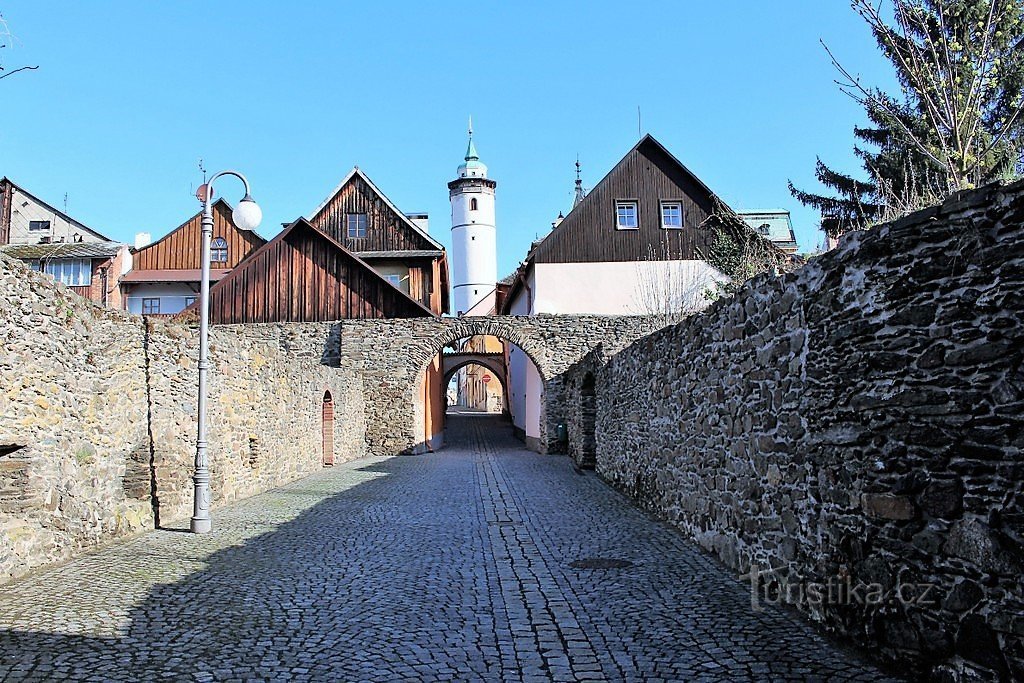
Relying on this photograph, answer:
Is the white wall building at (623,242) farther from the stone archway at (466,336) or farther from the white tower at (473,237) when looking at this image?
the white tower at (473,237)

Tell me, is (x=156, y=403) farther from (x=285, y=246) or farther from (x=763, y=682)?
(x=285, y=246)

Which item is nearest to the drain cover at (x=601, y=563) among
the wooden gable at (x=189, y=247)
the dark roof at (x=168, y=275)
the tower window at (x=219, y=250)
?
the dark roof at (x=168, y=275)

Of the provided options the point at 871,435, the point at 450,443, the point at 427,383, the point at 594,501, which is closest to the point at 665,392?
the point at 594,501

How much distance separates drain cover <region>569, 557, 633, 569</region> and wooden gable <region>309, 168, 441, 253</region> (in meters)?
27.8

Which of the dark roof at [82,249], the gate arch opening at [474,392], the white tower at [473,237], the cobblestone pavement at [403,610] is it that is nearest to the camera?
the cobblestone pavement at [403,610]

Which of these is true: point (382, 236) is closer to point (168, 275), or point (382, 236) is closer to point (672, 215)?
point (168, 275)

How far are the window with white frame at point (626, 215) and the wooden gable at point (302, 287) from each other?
7.08m

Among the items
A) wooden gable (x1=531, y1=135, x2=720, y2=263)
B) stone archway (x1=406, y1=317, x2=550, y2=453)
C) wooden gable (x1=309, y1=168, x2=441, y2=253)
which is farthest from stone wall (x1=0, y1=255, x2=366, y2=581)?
wooden gable (x1=309, y1=168, x2=441, y2=253)

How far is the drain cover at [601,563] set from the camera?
766cm

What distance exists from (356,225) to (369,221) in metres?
0.57

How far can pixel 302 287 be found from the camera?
27453 mm

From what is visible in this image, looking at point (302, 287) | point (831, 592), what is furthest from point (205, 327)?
point (302, 287)

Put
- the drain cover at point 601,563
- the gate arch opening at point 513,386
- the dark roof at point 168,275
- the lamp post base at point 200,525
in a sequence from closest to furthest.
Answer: the drain cover at point 601,563
the lamp post base at point 200,525
the gate arch opening at point 513,386
the dark roof at point 168,275

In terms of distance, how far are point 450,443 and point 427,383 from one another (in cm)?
377
